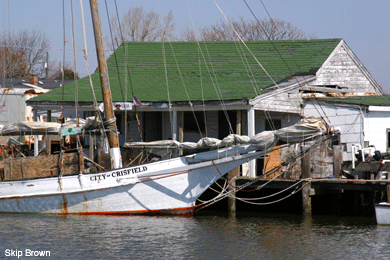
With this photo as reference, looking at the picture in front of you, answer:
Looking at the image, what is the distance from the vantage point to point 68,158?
55.1 feet

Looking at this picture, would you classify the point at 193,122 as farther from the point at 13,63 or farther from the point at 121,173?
the point at 13,63

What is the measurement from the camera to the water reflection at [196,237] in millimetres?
12289

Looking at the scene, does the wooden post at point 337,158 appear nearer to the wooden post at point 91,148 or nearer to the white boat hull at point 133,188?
the white boat hull at point 133,188

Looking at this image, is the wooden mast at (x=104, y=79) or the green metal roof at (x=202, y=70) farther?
the green metal roof at (x=202, y=70)

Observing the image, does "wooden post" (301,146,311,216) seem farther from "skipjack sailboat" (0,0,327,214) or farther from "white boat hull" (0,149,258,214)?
"white boat hull" (0,149,258,214)

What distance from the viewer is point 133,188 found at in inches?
645

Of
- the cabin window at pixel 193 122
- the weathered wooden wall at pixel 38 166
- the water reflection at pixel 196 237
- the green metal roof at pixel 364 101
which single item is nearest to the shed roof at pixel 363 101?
the green metal roof at pixel 364 101

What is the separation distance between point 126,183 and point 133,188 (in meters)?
0.29

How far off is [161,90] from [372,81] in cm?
1019

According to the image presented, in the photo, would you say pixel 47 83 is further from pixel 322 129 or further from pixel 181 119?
pixel 322 129

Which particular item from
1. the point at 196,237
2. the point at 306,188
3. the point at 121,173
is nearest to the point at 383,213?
the point at 306,188

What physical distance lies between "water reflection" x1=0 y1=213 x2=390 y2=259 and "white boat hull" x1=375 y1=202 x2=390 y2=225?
239 mm

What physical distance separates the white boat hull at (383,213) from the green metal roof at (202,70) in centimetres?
606

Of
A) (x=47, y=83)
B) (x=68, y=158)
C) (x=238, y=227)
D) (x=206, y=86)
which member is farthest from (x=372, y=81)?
(x=47, y=83)
